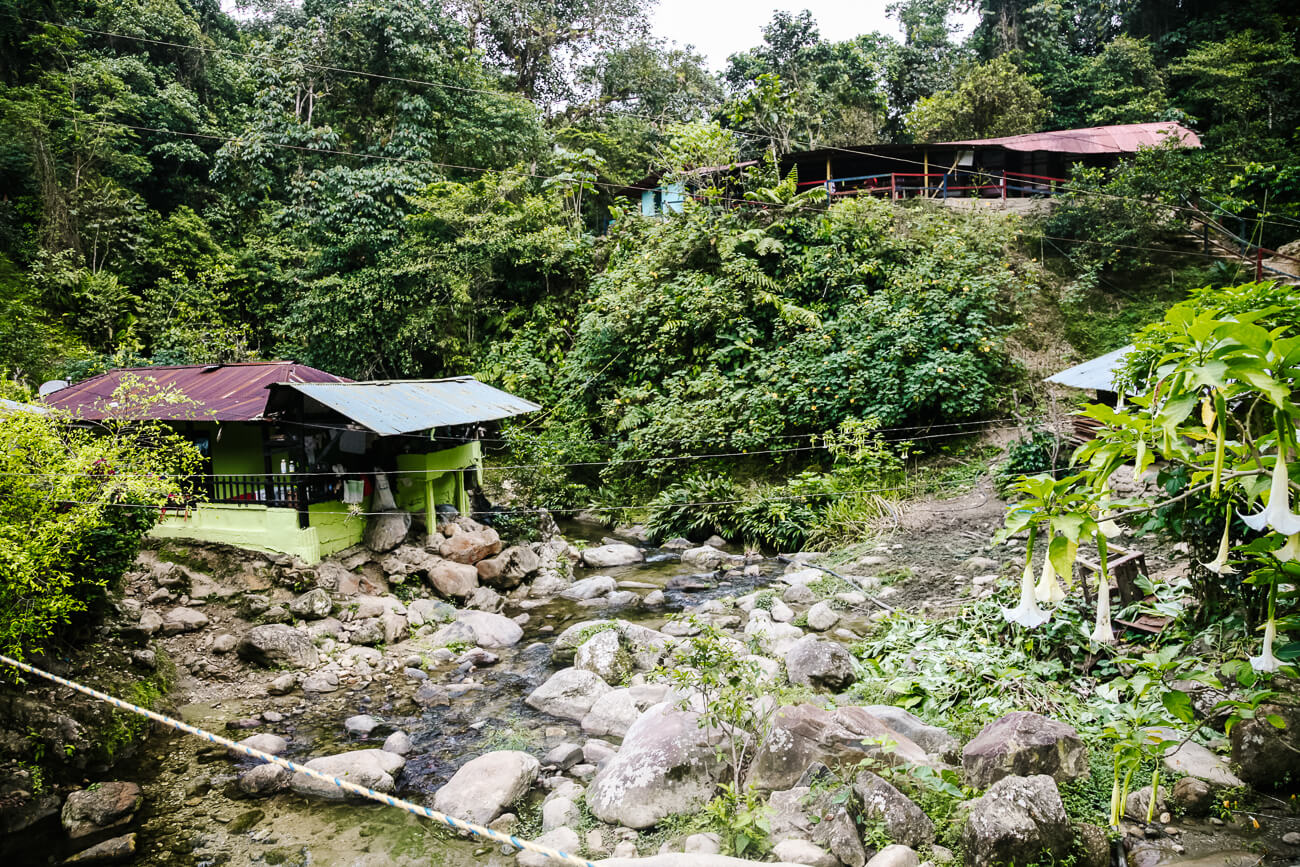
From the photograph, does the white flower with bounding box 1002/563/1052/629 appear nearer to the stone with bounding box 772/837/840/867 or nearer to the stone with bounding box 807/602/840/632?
the stone with bounding box 772/837/840/867

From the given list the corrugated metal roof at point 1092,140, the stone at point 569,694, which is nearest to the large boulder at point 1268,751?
the stone at point 569,694

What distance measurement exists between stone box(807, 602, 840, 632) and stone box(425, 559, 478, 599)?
5.50m

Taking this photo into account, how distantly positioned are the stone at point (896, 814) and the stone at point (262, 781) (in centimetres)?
505

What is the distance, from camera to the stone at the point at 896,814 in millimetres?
4293

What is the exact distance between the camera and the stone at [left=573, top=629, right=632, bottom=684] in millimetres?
8312

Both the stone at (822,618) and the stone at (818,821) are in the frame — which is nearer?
the stone at (818,821)

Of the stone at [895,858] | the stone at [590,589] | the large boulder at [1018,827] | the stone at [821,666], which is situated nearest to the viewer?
the large boulder at [1018,827]

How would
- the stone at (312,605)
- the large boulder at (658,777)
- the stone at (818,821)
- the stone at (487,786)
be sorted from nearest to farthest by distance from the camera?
1. the stone at (818,821)
2. the large boulder at (658,777)
3. the stone at (487,786)
4. the stone at (312,605)

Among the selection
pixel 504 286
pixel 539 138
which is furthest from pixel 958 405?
pixel 539 138

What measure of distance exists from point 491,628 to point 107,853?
4.96m

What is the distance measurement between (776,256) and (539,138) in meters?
9.07

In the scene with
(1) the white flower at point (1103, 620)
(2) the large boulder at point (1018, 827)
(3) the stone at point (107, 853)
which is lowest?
(3) the stone at point (107, 853)

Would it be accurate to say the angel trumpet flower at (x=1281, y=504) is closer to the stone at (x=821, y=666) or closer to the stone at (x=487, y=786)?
the stone at (x=487, y=786)

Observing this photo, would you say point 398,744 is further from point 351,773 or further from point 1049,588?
point 1049,588
